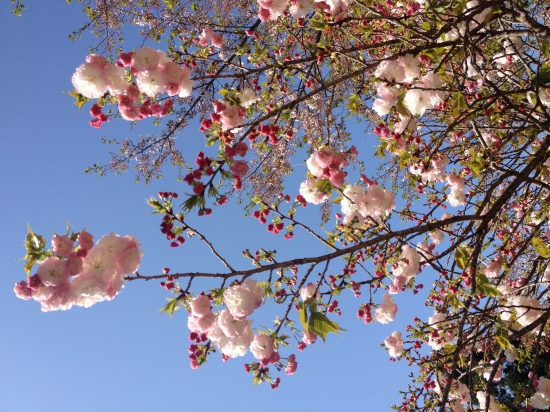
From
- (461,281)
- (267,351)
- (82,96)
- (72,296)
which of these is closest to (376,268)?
(461,281)

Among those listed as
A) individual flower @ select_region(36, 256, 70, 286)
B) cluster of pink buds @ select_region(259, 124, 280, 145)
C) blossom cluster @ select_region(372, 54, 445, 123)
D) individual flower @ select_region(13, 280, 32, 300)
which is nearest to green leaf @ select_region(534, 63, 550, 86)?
blossom cluster @ select_region(372, 54, 445, 123)

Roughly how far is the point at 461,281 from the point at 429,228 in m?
0.64

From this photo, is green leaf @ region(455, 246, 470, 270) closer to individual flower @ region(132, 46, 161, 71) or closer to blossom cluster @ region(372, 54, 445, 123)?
blossom cluster @ region(372, 54, 445, 123)

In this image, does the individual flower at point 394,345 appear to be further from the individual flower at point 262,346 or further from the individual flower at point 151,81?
the individual flower at point 151,81

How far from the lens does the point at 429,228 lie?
2.10 meters

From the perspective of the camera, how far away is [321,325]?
153 cm

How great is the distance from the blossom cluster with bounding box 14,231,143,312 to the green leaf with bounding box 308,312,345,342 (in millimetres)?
833

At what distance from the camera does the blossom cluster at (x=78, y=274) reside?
61.0 inches

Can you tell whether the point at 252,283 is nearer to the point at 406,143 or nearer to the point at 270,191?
the point at 406,143

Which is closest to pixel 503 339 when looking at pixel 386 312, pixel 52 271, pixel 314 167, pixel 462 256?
pixel 462 256

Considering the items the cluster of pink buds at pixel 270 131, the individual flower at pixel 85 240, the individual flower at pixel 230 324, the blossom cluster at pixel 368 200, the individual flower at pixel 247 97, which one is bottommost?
the individual flower at pixel 230 324

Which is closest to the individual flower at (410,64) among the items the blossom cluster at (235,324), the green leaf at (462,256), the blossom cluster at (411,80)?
the blossom cluster at (411,80)

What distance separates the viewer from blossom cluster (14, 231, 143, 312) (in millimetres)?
1550

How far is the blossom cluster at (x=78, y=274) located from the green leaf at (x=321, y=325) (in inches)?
32.8
